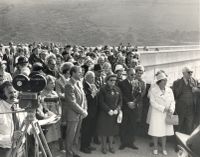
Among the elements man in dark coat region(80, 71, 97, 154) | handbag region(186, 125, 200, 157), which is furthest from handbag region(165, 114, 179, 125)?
handbag region(186, 125, 200, 157)

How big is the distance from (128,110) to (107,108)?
2.39ft

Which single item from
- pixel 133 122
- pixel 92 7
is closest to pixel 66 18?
pixel 92 7

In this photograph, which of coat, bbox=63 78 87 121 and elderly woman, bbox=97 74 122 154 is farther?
elderly woman, bbox=97 74 122 154

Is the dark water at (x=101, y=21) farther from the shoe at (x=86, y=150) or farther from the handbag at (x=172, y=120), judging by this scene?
the handbag at (x=172, y=120)

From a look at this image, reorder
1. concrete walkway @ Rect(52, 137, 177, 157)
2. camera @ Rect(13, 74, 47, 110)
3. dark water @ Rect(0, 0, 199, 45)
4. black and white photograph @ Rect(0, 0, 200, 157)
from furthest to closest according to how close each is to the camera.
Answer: dark water @ Rect(0, 0, 199, 45)
concrete walkway @ Rect(52, 137, 177, 157)
black and white photograph @ Rect(0, 0, 200, 157)
camera @ Rect(13, 74, 47, 110)

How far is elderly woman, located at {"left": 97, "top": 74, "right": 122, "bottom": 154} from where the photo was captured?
7781 mm

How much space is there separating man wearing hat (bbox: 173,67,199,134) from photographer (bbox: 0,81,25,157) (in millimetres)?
3984

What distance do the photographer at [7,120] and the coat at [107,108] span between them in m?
2.76

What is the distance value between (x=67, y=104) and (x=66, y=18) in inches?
2519

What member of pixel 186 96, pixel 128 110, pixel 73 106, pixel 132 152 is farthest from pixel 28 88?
pixel 186 96

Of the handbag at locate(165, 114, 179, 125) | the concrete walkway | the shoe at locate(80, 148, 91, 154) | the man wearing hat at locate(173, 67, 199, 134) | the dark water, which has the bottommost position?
the concrete walkway

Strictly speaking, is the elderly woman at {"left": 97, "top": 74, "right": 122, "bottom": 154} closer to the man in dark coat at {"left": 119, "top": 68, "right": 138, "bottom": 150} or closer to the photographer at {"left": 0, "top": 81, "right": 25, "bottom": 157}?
the man in dark coat at {"left": 119, "top": 68, "right": 138, "bottom": 150}

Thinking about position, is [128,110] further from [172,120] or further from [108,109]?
[172,120]

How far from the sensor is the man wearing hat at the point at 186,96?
823 centimetres
